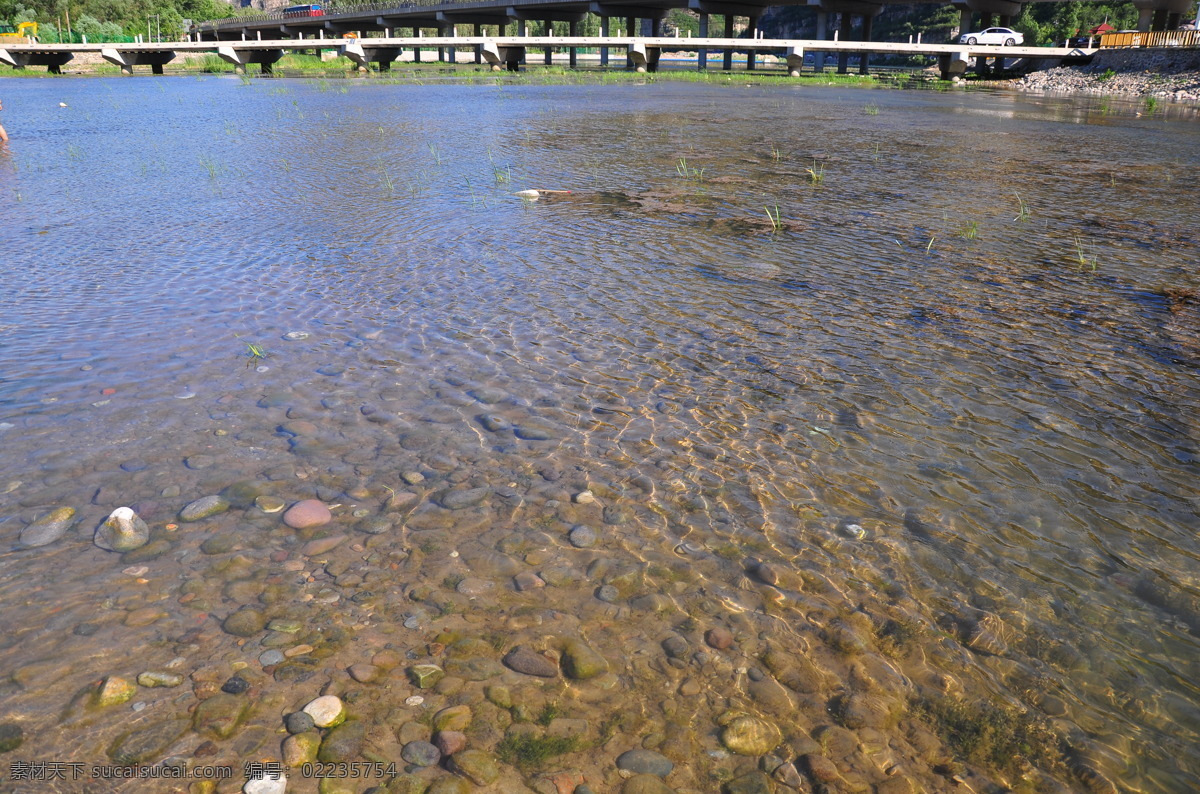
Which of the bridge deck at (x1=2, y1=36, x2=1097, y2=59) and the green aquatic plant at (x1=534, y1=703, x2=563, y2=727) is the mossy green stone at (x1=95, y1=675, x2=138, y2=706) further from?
the bridge deck at (x1=2, y1=36, x2=1097, y2=59)

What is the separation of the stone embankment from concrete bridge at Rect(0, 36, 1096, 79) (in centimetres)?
438

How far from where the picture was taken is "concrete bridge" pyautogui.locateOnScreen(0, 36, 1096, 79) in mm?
59812

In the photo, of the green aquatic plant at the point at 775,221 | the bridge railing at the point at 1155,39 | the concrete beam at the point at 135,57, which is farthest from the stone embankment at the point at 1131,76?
the concrete beam at the point at 135,57

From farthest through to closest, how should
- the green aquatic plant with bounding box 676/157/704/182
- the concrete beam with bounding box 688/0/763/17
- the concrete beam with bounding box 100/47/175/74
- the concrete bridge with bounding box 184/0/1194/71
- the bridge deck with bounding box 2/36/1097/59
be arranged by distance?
1. the concrete beam with bounding box 688/0/763/17
2. the concrete beam with bounding box 100/47/175/74
3. the concrete bridge with bounding box 184/0/1194/71
4. the bridge deck with bounding box 2/36/1097/59
5. the green aquatic plant with bounding box 676/157/704/182

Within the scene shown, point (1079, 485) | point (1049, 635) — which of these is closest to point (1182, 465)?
point (1079, 485)

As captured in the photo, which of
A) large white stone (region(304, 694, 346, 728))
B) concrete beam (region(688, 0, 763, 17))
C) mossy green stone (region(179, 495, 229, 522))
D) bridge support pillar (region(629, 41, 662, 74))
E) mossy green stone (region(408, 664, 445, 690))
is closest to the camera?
large white stone (region(304, 694, 346, 728))

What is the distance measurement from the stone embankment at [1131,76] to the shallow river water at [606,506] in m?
41.3

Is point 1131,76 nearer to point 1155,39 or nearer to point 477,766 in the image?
point 1155,39

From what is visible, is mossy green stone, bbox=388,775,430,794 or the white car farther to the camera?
the white car

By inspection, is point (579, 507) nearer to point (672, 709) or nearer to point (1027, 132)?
point (672, 709)

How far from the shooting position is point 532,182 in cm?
1325

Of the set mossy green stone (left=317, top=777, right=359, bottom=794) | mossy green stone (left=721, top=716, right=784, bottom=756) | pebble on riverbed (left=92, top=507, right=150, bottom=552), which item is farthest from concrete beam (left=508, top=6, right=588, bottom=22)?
mossy green stone (left=317, top=777, right=359, bottom=794)

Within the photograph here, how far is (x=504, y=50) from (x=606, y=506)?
78.8 meters

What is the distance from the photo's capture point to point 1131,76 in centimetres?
4541
